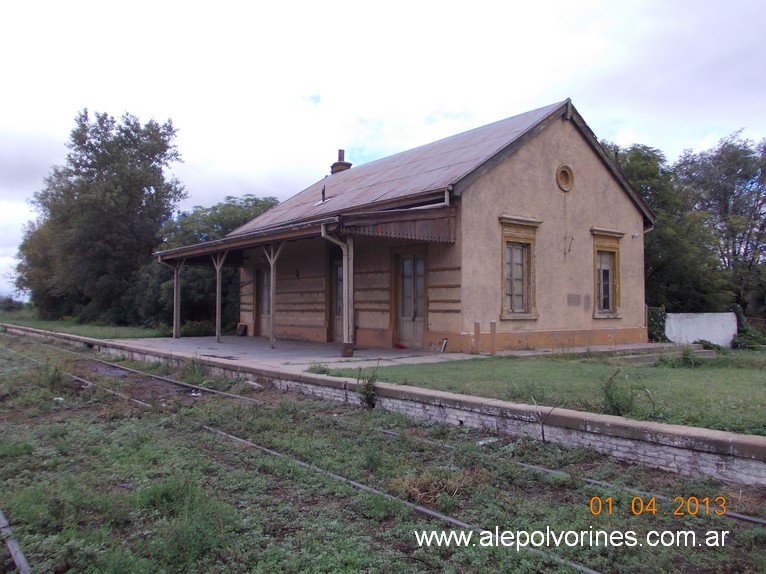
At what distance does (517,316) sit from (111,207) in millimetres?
27961

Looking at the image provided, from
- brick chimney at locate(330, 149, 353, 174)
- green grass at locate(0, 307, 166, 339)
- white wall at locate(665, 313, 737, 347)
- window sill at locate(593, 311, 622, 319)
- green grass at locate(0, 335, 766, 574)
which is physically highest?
brick chimney at locate(330, 149, 353, 174)

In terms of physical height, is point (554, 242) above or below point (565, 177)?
below

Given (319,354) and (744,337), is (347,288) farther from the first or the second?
(744,337)

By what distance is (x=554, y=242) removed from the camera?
17.1m

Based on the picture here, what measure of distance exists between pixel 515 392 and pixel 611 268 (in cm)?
1299

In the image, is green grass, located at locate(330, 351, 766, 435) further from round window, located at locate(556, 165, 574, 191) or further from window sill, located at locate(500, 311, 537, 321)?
round window, located at locate(556, 165, 574, 191)

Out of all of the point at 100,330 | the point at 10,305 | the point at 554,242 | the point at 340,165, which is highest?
the point at 340,165

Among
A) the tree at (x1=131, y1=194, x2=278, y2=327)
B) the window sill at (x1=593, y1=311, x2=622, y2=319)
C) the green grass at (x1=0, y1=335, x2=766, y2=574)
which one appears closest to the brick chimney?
the tree at (x1=131, y1=194, x2=278, y2=327)

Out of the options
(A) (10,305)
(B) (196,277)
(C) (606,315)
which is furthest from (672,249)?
(A) (10,305)

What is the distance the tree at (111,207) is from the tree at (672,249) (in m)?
27.2

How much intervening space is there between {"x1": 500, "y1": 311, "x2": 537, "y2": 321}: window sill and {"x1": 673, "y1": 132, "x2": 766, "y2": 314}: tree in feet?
66.4

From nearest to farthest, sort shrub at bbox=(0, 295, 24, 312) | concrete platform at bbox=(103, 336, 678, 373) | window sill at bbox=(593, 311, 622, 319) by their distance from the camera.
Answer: concrete platform at bbox=(103, 336, 678, 373) → window sill at bbox=(593, 311, 622, 319) → shrub at bbox=(0, 295, 24, 312)

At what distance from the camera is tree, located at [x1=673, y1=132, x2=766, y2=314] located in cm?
3195

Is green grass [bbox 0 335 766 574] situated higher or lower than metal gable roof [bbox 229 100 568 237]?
lower
